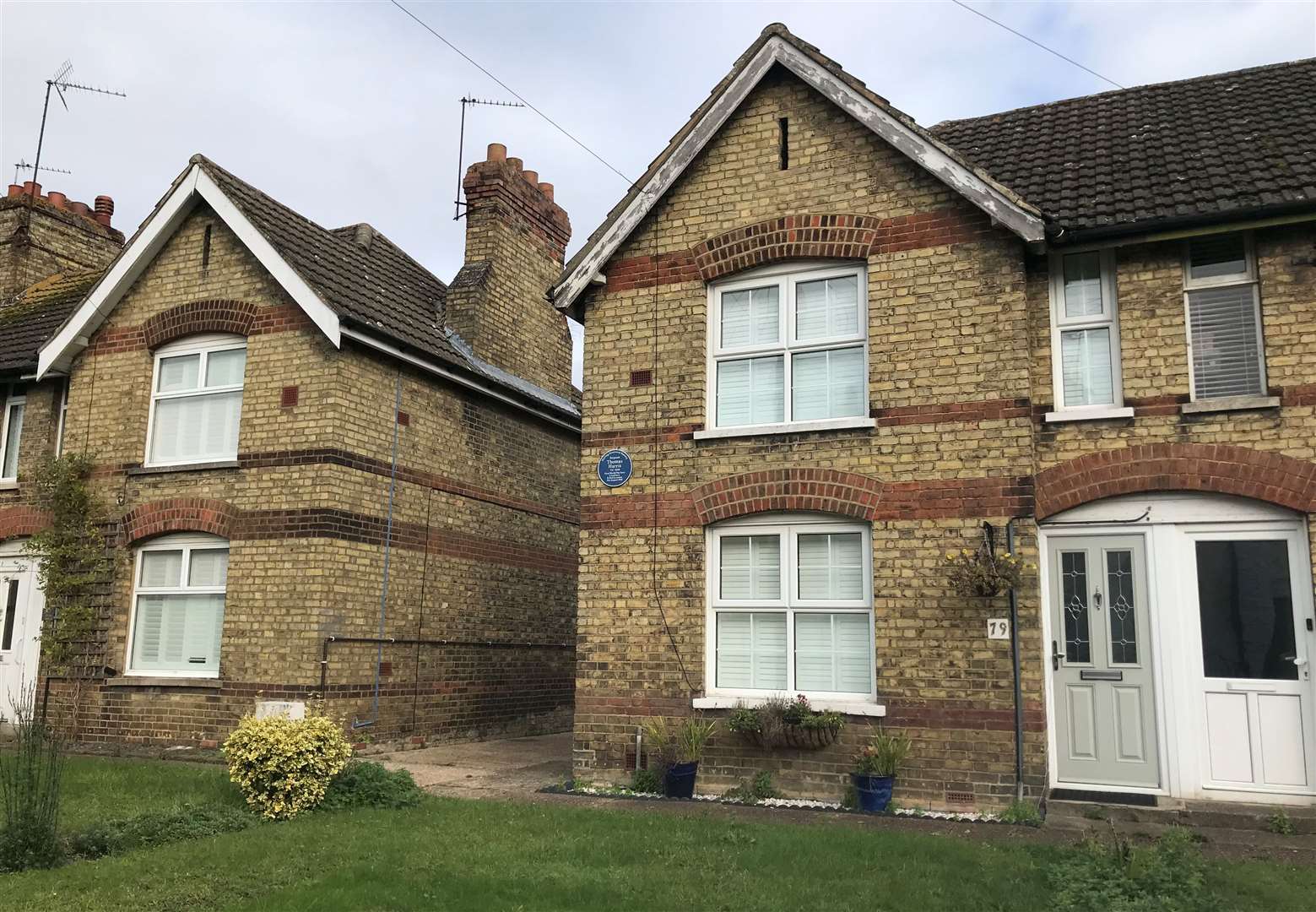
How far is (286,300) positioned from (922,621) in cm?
897

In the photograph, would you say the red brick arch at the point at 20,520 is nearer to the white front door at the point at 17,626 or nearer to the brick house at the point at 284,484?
the brick house at the point at 284,484

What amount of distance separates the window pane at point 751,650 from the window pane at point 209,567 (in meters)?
6.78

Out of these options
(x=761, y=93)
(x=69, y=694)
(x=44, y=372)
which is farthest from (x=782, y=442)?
(x=44, y=372)

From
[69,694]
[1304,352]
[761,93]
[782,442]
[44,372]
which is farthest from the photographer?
[44,372]

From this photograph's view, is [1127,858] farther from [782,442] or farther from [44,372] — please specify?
[44,372]

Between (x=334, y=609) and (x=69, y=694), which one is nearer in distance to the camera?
(x=334, y=609)

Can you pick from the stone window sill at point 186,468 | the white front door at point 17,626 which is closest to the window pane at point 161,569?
the stone window sill at point 186,468

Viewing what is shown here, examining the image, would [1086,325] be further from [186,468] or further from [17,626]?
[17,626]

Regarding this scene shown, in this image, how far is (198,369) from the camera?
14.4 meters

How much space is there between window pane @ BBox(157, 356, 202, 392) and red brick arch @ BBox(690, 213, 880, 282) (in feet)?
24.3

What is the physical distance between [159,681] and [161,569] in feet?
4.98

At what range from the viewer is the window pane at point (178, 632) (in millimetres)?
13492

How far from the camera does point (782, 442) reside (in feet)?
35.3

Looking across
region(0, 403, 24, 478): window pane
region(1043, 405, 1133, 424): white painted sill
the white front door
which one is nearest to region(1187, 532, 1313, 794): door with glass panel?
region(1043, 405, 1133, 424): white painted sill
